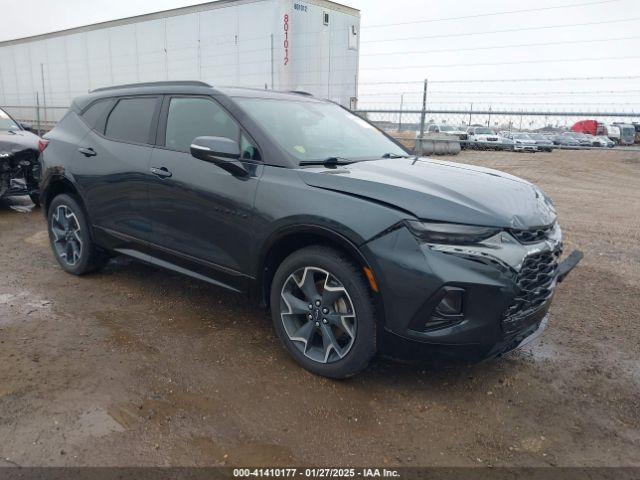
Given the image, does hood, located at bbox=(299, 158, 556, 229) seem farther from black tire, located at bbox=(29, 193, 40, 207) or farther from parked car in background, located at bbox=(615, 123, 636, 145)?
parked car in background, located at bbox=(615, 123, 636, 145)

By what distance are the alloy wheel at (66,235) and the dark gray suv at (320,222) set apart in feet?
0.87

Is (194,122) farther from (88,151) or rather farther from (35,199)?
(35,199)

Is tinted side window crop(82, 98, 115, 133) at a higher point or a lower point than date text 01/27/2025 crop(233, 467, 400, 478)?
higher

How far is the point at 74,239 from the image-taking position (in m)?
4.85

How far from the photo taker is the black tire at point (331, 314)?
2.85 metres

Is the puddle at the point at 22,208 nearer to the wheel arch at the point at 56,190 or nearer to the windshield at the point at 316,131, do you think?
the wheel arch at the point at 56,190

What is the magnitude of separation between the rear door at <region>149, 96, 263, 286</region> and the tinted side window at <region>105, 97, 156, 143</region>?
0.62ft

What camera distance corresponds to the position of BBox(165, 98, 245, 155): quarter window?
3.61 m

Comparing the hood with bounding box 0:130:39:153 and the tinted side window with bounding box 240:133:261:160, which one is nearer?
the tinted side window with bounding box 240:133:261:160

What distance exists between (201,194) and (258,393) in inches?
54.6

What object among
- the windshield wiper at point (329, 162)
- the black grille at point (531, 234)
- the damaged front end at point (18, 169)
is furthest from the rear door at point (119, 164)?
the damaged front end at point (18, 169)

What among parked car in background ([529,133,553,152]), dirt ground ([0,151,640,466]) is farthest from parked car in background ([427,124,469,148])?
dirt ground ([0,151,640,466])

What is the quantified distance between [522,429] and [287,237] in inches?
65.2

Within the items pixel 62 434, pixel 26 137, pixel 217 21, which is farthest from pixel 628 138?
pixel 62 434
